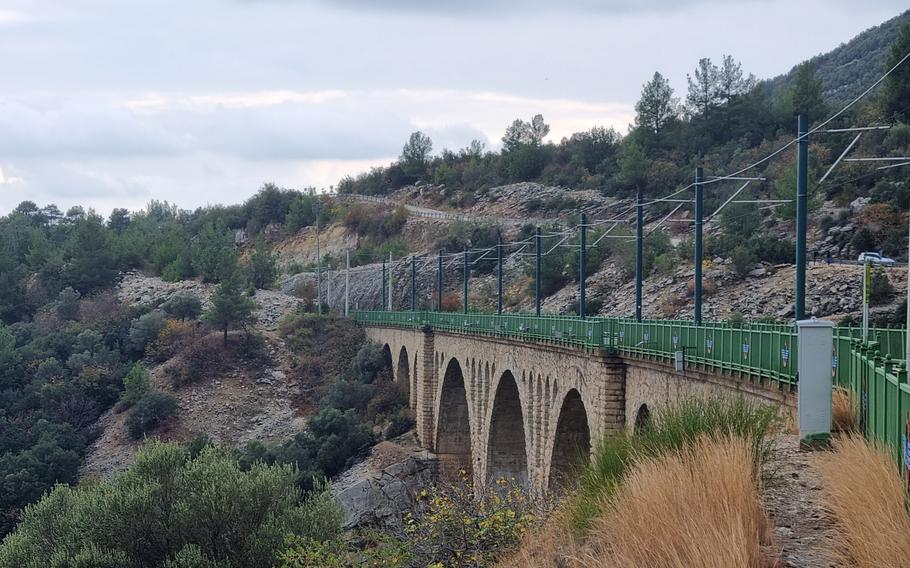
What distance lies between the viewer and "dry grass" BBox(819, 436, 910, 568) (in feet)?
19.9

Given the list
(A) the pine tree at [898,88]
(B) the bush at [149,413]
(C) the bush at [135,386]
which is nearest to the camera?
(A) the pine tree at [898,88]

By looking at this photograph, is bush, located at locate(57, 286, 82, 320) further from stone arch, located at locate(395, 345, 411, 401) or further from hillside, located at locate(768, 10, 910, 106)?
hillside, located at locate(768, 10, 910, 106)

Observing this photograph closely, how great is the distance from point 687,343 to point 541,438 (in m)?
10.1

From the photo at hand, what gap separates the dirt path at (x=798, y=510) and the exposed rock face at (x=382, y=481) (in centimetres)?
2912

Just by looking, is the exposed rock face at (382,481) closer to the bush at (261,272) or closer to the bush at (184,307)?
the bush at (184,307)

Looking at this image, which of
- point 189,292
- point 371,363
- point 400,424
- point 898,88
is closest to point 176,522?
point 400,424

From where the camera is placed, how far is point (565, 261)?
6462 centimetres

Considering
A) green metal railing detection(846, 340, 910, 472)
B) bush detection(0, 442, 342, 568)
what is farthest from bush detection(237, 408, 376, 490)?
green metal railing detection(846, 340, 910, 472)

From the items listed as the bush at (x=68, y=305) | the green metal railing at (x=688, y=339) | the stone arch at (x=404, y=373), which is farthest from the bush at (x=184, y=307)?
the green metal railing at (x=688, y=339)

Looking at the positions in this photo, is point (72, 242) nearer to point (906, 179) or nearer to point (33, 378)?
point (33, 378)

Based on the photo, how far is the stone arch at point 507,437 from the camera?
3388 centimetres

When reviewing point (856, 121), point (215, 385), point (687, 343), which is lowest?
point (215, 385)

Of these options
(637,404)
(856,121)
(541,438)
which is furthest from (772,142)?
(637,404)

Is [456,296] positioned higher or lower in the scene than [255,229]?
lower
